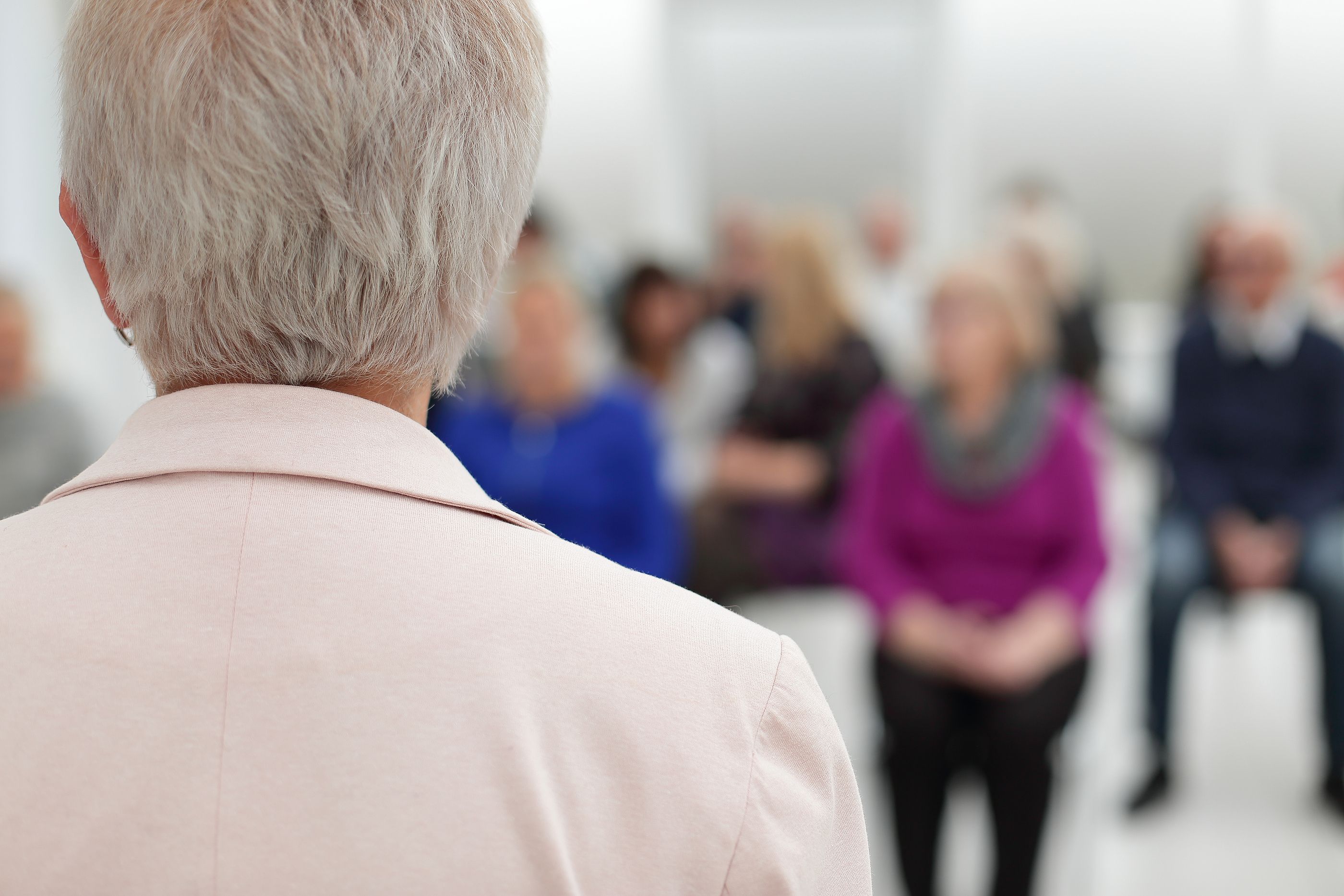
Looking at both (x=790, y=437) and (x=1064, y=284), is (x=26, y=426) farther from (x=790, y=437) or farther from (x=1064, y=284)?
(x=1064, y=284)

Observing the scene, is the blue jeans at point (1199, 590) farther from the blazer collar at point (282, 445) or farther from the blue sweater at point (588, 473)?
the blazer collar at point (282, 445)

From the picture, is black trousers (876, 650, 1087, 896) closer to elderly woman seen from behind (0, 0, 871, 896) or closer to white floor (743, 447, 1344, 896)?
white floor (743, 447, 1344, 896)

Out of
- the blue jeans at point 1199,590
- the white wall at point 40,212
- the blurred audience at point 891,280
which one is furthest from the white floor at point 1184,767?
the white wall at point 40,212

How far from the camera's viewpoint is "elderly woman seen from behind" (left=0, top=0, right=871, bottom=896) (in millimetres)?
582

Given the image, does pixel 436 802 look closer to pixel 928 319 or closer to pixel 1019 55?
pixel 928 319

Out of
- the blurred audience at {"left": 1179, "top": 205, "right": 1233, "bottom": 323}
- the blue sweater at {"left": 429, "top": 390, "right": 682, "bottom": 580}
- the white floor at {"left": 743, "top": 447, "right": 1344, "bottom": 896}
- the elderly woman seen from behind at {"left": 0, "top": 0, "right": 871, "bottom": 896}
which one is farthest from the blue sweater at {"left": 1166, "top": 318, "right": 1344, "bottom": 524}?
the elderly woman seen from behind at {"left": 0, "top": 0, "right": 871, "bottom": 896}

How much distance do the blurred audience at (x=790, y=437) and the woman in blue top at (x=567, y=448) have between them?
384mm

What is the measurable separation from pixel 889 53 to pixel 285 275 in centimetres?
809

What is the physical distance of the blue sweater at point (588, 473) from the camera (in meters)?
3.00

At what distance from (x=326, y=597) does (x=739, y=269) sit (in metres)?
5.78

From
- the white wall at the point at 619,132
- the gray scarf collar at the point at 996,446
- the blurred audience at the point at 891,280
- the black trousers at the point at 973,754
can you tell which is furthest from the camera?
the white wall at the point at 619,132

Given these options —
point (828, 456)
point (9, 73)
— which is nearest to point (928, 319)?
point (828, 456)

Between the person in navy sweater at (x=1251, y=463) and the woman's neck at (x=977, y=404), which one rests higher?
the woman's neck at (x=977, y=404)

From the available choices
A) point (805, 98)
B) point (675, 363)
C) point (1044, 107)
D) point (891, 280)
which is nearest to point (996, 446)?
point (675, 363)
